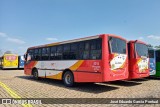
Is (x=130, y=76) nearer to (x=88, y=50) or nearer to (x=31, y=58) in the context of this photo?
(x=88, y=50)

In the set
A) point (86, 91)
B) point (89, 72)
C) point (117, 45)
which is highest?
point (117, 45)

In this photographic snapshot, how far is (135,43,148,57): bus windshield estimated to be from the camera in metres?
12.5

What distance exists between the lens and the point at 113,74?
399 inches

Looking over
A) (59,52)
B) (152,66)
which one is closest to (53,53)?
(59,52)

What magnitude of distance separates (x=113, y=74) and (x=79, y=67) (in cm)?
215

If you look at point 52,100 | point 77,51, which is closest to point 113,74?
point 77,51

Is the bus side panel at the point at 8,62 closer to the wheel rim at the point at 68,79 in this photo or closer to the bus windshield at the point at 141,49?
the wheel rim at the point at 68,79

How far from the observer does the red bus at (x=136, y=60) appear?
12.0 m

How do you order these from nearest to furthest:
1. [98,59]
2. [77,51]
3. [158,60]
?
[98,59] → [77,51] → [158,60]

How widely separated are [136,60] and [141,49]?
121 cm

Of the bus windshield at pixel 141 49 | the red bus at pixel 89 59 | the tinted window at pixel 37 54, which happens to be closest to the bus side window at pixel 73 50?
the red bus at pixel 89 59

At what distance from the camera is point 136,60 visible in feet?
39.7

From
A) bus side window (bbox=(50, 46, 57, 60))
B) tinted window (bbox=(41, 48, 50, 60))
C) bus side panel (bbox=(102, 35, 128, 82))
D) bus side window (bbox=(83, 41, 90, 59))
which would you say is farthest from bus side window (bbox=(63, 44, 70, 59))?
bus side panel (bbox=(102, 35, 128, 82))

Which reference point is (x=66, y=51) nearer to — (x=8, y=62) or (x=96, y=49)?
(x=96, y=49)
